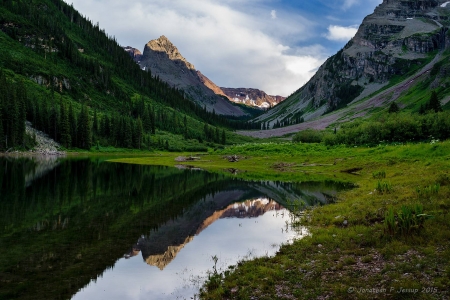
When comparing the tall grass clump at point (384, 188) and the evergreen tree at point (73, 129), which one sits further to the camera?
the evergreen tree at point (73, 129)

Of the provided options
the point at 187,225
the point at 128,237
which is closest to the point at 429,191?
the point at 187,225

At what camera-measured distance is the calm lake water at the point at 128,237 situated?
40.7ft

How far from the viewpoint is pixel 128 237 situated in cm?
1841

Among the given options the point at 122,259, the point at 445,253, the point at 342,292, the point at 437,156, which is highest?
the point at 437,156

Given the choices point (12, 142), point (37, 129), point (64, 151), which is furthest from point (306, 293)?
point (37, 129)

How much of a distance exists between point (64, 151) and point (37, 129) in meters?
19.8

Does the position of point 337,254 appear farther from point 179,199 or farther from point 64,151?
point 64,151

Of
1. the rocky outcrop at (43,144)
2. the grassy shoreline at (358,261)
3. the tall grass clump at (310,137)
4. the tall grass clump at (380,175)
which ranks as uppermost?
the tall grass clump at (310,137)

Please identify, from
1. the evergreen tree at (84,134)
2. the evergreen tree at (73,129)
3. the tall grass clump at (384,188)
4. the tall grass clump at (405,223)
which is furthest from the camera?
the evergreen tree at (84,134)

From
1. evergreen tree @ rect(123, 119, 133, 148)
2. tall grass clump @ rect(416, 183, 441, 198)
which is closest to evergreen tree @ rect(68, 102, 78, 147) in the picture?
evergreen tree @ rect(123, 119, 133, 148)

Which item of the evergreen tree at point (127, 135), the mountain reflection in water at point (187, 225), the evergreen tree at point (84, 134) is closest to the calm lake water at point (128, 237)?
the mountain reflection in water at point (187, 225)

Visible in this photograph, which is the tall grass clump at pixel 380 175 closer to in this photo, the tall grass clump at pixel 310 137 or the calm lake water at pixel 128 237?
the calm lake water at pixel 128 237

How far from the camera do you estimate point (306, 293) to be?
10.4 meters

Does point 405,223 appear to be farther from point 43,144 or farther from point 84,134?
point 84,134
